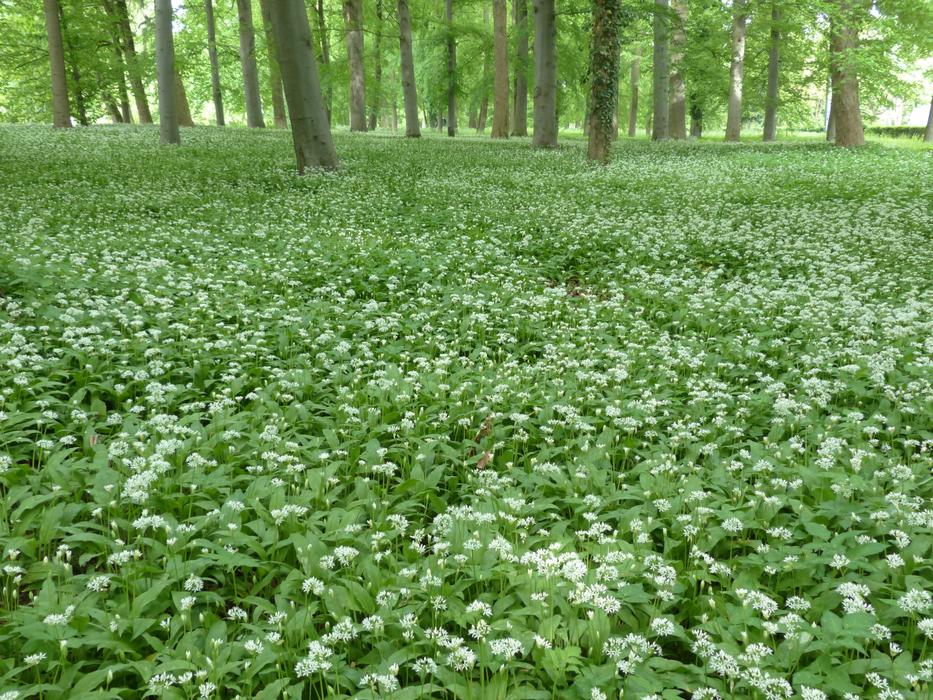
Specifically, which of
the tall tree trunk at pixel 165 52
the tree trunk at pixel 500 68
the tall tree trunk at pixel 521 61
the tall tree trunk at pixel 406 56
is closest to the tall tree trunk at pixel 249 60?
the tall tree trunk at pixel 406 56

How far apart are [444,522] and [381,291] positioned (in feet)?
15.0

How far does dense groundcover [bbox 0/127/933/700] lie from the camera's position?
256 cm

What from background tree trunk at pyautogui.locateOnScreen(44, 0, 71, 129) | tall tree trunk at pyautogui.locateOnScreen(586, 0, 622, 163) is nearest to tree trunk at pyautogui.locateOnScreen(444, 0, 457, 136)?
tall tree trunk at pyautogui.locateOnScreen(586, 0, 622, 163)

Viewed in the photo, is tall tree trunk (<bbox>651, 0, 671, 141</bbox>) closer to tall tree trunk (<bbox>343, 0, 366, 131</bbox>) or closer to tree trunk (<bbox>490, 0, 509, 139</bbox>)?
tree trunk (<bbox>490, 0, 509, 139</bbox>)

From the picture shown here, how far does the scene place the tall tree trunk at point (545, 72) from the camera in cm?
2252

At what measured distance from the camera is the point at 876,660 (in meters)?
2.48

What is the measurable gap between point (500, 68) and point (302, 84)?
18769 millimetres

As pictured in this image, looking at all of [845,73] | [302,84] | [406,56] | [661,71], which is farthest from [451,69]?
[302,84]

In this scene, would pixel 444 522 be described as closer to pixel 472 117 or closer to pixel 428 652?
pixel 428 652

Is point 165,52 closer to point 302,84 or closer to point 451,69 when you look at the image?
point 302,84

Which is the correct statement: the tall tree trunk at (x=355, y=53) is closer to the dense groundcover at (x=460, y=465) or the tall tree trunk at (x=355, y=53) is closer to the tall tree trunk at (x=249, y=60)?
the tall tree trunk at (x=249, y=60)

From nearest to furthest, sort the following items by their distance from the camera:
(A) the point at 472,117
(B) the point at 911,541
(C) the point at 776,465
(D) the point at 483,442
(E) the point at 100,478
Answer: (B) the point at 911,541, (E) the point at 100,478, (C) the point at 776,465, (D) the point at 483,442, (A) the point at 472,117

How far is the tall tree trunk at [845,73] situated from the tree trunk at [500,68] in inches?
545

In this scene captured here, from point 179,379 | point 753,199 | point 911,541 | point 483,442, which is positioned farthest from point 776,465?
point 753,199
